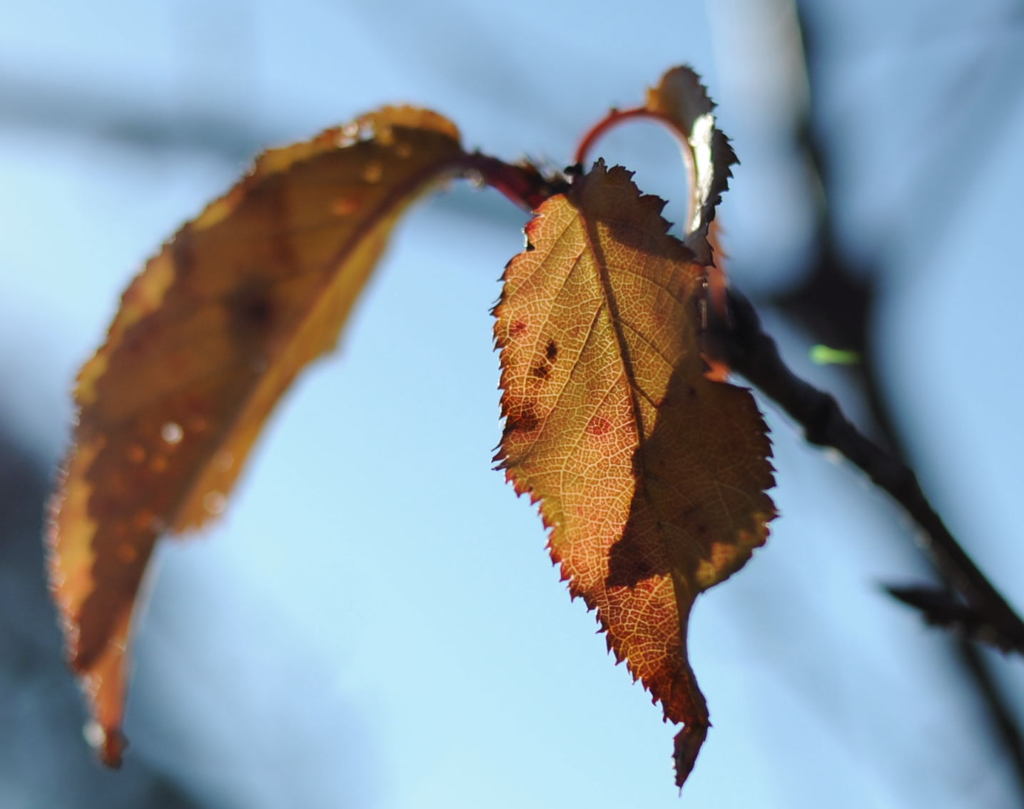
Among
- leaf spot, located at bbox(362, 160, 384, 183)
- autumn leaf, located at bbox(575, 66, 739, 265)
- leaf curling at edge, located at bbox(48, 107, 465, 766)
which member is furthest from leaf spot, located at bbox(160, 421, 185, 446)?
autumn leaf, located at bbox(575, 66, 739, 265)

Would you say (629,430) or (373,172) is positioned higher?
(373,172)

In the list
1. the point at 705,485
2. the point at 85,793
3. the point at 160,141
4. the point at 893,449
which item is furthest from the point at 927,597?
the point at 85,793

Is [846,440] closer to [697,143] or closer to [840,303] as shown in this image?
[697,143]

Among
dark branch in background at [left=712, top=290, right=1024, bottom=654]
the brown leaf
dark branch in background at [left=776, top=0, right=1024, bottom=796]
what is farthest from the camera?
dark branch in background at [left=776, top=0, right=1024, bottom=796]

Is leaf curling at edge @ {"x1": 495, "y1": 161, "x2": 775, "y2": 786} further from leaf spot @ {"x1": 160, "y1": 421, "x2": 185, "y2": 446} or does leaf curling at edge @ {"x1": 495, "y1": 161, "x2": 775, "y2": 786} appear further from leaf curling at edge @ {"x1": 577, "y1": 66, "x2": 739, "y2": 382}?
leaf spot @ {"x1": 160, "y1": 421, "x2": 185, "y2": 446}

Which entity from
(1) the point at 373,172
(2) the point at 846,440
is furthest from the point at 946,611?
(1) the point at 373,172

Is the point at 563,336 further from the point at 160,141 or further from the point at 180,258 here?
the point at 160,141
